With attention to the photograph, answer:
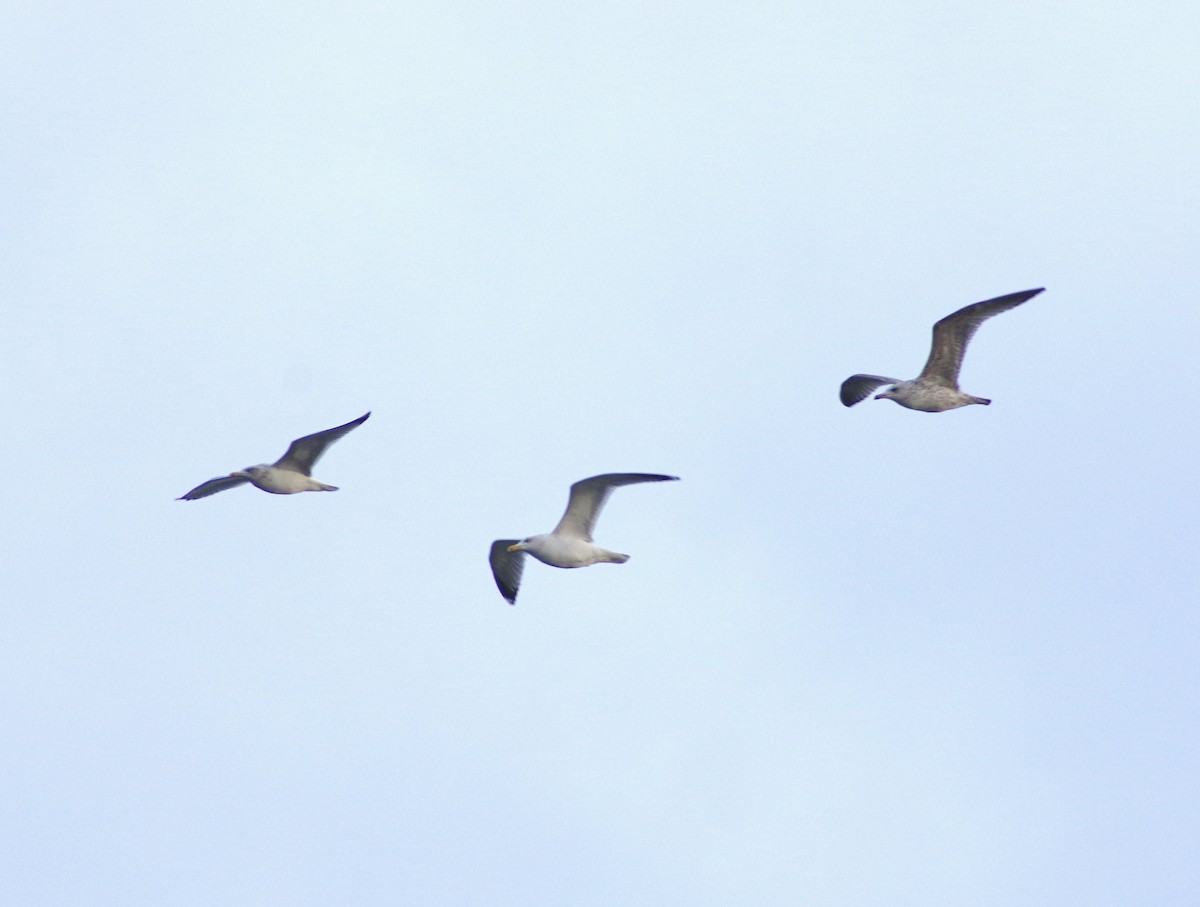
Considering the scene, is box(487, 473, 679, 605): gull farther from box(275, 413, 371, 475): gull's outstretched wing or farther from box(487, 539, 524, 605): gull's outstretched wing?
box(275, 413, 371, 475): gull's outstretched wing

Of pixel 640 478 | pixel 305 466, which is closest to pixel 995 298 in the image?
pixel 640 478

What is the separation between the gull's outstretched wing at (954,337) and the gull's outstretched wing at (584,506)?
5063 mm

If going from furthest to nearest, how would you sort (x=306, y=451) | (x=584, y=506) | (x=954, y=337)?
(x=306, y=451)
(x=954, y=337)
(x=584, y=506)

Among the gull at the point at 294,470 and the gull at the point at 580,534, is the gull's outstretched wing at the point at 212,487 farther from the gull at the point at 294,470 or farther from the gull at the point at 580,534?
the gull at the point at 580,534

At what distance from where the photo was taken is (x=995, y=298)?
99.6 ft

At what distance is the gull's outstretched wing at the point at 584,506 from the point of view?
97.7 ft

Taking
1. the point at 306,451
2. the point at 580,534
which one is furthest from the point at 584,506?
the point at 306,451

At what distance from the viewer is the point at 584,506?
3006 cm

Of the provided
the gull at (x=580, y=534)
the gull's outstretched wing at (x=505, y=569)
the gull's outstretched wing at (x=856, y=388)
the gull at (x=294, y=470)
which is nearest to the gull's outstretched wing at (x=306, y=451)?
the gull at (x=294, y=470)

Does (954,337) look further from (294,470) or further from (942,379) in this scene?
(294,470)

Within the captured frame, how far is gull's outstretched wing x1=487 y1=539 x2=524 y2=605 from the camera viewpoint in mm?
32375

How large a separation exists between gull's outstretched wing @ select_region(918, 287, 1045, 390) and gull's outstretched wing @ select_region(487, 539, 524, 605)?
669cm

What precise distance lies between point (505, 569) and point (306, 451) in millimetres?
3466

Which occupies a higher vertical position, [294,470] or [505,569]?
[294,470]
